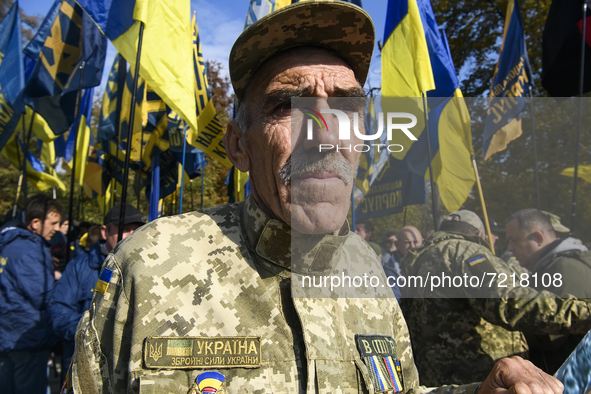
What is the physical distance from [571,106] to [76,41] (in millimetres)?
6584

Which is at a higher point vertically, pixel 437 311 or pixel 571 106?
pixel 571 106

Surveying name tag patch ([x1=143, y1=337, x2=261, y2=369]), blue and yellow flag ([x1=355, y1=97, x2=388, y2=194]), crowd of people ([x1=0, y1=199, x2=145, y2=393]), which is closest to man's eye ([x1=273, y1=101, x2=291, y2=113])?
blue and yellow flag ([x1=355, y1=97, x2=388, y2=194])

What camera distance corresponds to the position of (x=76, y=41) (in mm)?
6211

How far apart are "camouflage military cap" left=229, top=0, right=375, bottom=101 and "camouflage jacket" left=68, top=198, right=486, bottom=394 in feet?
1.79

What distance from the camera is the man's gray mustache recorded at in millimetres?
1321

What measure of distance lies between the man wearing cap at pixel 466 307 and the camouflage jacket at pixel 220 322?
311mm

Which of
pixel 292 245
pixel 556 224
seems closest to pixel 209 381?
pixel 292 245

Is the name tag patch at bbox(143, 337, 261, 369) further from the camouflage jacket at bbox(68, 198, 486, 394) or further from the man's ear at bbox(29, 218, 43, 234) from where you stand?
the man's ear at bbox(29, 218, 43, 234)

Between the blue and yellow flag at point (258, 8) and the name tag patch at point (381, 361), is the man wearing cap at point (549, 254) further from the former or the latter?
the blue and yellow flag at point (258, 8)

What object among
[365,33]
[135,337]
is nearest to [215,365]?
[135,337]

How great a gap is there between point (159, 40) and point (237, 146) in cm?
264

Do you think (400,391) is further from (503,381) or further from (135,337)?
(135,337)

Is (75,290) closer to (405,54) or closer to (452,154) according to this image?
(452,154)

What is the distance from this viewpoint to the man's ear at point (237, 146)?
1.56 m
